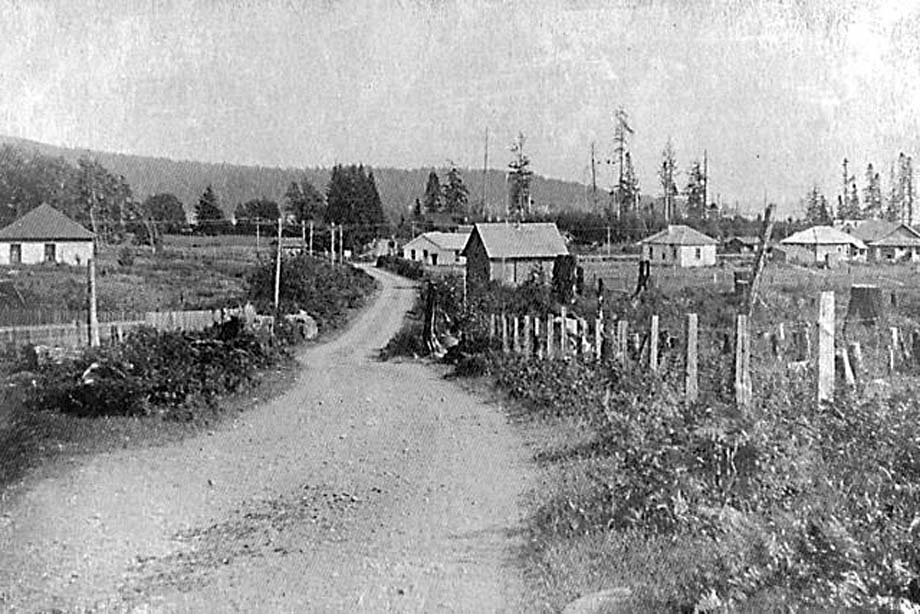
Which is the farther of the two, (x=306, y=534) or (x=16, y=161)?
(x=16, y=161)

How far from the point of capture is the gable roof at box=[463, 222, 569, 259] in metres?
27.7

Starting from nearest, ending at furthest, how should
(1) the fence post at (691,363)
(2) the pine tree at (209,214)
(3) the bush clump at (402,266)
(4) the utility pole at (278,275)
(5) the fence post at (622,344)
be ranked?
(1) the fence post at (691,363) → (5) the fence post at (622,344) → (2) the pine tree at (209,214) → (4) the utility pole at (278,275) → (3) the bush clump at (402,266)

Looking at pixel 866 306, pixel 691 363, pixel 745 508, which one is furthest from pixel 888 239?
pixel 745 508

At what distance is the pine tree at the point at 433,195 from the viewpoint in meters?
27.3

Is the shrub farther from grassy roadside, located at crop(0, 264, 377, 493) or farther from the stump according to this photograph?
the stump

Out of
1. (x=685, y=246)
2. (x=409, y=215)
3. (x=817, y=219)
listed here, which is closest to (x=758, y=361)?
(x=817, y=219)

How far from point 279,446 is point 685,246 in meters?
13.3

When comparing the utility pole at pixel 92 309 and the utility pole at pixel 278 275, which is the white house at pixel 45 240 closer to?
the utility pole at pixel 92 309

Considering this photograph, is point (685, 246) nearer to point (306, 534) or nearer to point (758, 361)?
point (758, 361)

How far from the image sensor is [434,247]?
190ft

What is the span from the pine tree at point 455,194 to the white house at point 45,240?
10635 millimetres

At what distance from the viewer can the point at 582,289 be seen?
79.6 feet

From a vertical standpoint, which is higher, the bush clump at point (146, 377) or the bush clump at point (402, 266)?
the bush clump at point (402, 266)

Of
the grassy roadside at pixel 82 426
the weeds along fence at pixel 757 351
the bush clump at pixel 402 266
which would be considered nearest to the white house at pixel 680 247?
the weeds along fence at pixel 757 351
